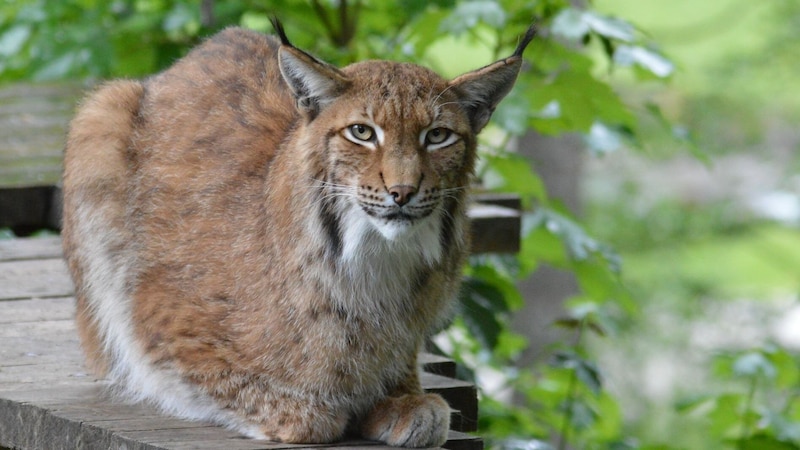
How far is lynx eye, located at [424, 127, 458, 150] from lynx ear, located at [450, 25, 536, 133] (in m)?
0.16

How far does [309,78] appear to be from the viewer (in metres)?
3.31

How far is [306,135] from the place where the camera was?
338 centimetres

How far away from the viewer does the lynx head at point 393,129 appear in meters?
3.09

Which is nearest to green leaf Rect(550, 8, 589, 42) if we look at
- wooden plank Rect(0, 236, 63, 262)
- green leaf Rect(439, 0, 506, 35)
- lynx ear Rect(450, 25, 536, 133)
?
green leaf Rect(439, 0, 506, 35)

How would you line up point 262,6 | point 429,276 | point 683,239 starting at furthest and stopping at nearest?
point 683,239
point 262,6
point 429,276

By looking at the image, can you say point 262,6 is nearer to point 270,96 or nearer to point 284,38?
point 270,96

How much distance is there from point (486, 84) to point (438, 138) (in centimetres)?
27

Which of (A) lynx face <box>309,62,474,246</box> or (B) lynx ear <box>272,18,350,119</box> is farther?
(B) lynx ear <box>272,18,350,119</box>

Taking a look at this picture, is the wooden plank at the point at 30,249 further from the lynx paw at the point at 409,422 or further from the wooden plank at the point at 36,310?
the lynx paw at the point at 409,422

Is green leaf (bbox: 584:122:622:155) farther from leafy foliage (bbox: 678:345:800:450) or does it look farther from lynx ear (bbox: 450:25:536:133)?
lynx ear (bbox: 450:25:536:133)

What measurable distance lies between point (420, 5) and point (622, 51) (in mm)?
827

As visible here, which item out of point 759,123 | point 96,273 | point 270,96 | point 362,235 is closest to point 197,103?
point 270,96

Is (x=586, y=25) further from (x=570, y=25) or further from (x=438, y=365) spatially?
(x=438, y=365)

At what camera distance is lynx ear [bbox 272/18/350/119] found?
3250mm
